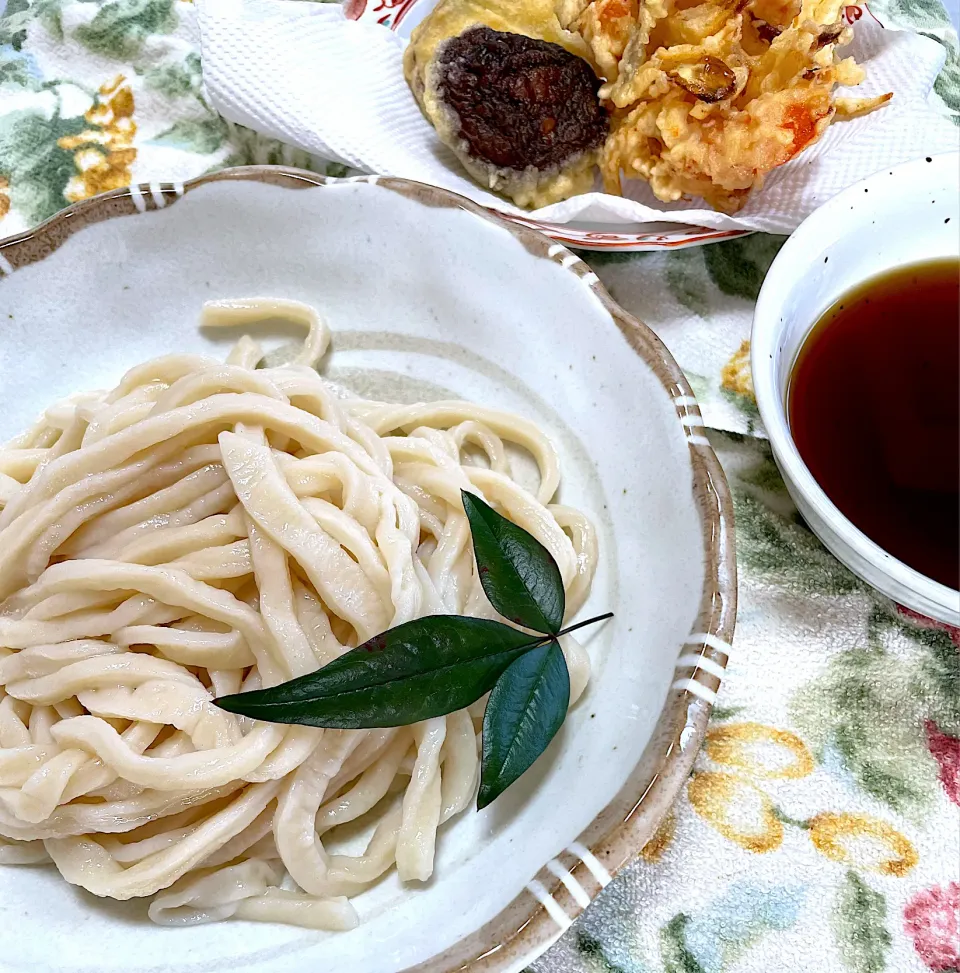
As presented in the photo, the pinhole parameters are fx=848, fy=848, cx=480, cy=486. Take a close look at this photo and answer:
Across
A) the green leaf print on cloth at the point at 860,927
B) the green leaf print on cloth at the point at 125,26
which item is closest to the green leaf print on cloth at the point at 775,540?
the green leaf print on cloth at the point at 860,927

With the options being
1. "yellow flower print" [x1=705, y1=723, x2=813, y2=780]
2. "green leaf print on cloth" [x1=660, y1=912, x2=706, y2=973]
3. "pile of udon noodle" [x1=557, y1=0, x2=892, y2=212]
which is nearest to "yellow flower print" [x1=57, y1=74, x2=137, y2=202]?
"pile of udon noodle" [x1=557, y1=0, x2=892, y2=212]

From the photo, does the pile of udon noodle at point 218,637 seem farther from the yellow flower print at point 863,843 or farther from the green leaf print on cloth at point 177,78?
the green leaf print on cloth at point 177,78

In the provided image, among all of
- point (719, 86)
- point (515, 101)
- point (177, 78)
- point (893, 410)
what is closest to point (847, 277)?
point (893, 410)

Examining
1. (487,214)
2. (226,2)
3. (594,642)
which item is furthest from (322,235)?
(594,642)

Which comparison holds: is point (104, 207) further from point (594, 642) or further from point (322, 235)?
point (594, 642)

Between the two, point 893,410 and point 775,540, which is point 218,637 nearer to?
point 775,540
